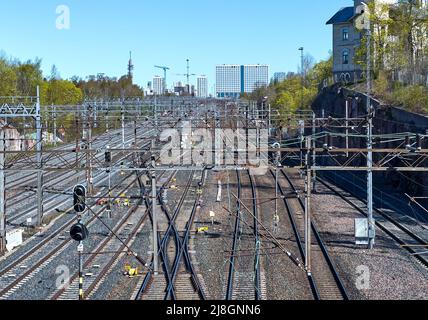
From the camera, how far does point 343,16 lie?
1780 inches

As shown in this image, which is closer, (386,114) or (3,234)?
(3,234)

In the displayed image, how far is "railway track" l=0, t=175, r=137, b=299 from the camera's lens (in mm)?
10562

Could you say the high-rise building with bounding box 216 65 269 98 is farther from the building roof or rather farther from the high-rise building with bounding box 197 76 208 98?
the building roof

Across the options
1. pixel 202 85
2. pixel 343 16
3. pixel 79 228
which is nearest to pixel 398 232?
pixel 79 228

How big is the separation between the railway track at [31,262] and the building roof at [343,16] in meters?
34.4

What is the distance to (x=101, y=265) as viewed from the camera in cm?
1180

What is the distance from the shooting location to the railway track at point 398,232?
1241 cm

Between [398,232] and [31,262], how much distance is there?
29.3 ft

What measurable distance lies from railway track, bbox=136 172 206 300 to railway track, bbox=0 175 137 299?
2.25 meters

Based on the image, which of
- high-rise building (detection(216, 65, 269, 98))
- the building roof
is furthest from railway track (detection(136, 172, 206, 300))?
high-rise building (detection(216, 65, 269, 98))

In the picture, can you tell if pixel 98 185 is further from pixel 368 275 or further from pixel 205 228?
pixel 368 275

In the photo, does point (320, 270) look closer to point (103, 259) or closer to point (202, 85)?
point (103, 259)

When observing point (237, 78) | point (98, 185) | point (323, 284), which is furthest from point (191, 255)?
point (237, 78)
